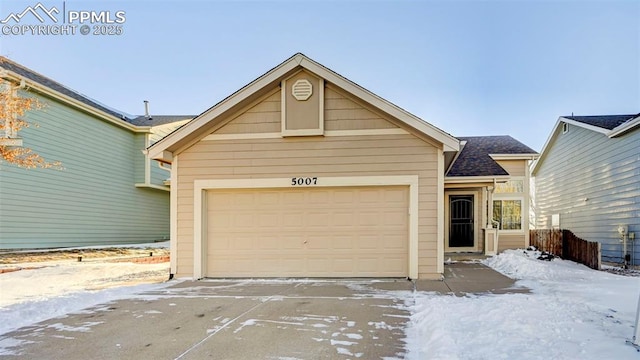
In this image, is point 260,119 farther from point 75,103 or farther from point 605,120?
point 605,120

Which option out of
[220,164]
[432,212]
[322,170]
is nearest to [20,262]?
[220,164]

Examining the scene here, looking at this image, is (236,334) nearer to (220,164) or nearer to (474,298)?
(474,298)

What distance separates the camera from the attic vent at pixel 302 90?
917 centimetres

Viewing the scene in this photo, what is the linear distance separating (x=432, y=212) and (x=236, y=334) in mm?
5350

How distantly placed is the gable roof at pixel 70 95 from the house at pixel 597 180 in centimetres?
1851

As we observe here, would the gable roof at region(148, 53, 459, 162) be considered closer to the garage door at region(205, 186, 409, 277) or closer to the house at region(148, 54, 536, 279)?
the house at region(148, 54, 536, 279)

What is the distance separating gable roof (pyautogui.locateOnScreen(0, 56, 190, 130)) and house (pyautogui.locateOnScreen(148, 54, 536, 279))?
7076mm

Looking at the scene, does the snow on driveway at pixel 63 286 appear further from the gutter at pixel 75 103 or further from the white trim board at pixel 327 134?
the gutter at pixel 75 103

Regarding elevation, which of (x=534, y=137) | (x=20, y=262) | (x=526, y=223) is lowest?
(x=20, y=262)

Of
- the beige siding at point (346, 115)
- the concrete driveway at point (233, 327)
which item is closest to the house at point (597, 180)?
the beige siding at point (346, 115)

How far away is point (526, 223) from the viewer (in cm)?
1534

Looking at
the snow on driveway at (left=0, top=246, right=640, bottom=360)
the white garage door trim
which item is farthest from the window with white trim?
the white garage door trim

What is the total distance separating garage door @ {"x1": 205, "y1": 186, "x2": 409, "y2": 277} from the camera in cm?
898

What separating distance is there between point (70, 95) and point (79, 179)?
353 centimetres
